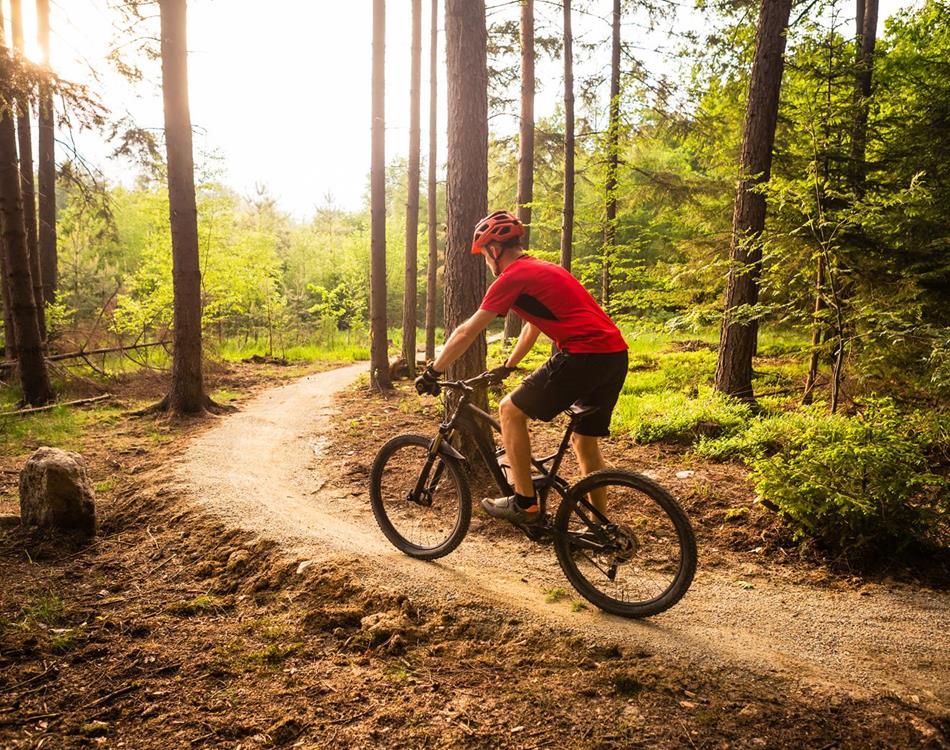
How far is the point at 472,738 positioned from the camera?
8.64 ft

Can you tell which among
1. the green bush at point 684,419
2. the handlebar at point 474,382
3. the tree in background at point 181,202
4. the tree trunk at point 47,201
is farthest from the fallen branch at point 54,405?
the green bush at point 684,419

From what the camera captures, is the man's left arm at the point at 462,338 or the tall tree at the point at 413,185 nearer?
the man's left arm at the point at 462,338

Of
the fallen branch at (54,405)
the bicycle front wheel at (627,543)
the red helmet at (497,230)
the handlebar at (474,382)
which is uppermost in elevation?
the red helmet at (497,230)

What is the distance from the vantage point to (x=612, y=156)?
14594 millimetres

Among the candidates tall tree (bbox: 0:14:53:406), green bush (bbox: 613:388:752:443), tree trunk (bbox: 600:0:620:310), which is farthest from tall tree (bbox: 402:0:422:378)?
tall tree (bbox: 0:14:53:406)

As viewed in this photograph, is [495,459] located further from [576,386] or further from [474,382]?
[576,386]

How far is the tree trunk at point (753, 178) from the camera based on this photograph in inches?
318

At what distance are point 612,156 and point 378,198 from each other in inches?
249

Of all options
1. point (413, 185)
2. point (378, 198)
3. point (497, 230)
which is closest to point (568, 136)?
point (413, 185)

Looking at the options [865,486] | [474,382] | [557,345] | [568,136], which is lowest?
[865,486]

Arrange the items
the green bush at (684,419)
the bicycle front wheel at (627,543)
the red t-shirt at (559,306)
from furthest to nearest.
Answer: the green bush at (684,419)
the red t-shirt at (559,306)
the bicycle front wheel at (627,543)

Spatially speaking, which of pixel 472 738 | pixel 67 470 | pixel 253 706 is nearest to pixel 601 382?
pixel 472 738

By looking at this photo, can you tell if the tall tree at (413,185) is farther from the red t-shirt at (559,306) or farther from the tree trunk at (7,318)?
the red t-shirt at (559,306)

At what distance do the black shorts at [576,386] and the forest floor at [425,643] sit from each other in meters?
1.34
